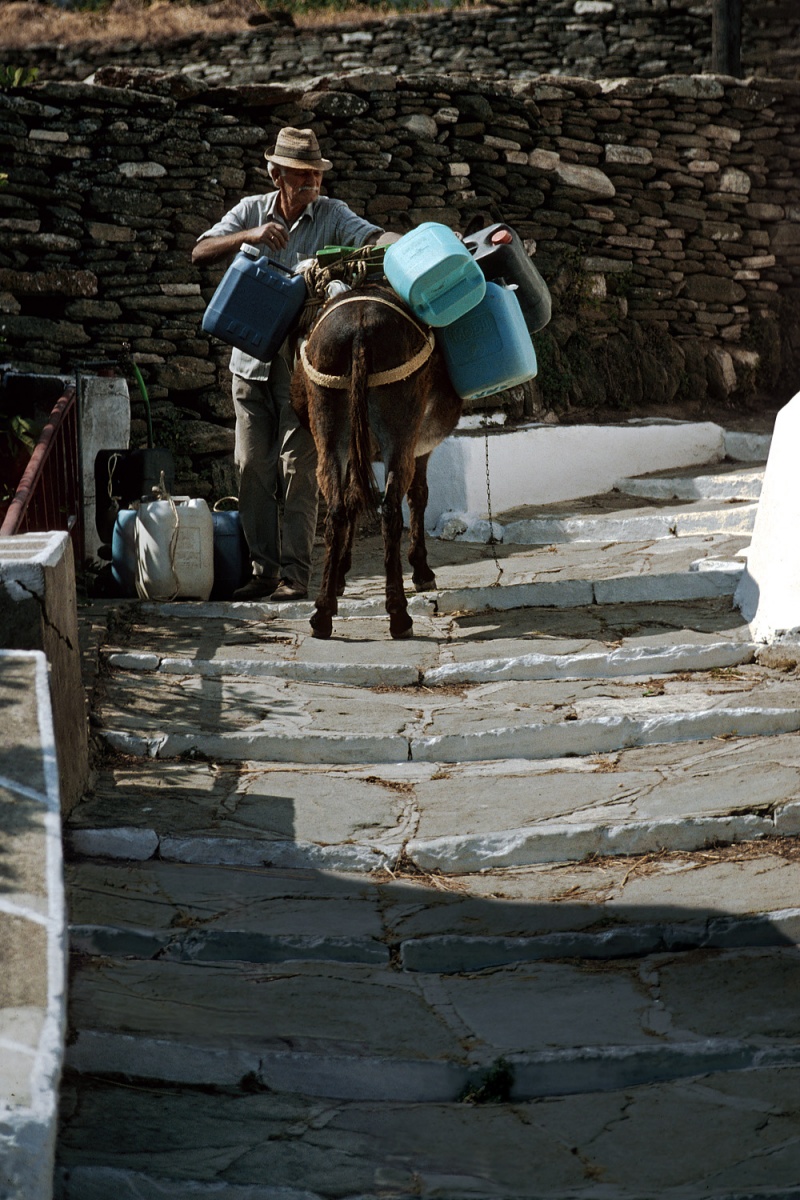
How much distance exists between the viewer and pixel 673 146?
32.8 ft

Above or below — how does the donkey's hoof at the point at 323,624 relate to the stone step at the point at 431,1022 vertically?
below

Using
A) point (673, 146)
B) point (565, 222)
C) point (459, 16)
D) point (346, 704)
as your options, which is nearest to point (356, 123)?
point (565, 222)

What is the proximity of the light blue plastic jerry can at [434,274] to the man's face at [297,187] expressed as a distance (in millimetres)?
805

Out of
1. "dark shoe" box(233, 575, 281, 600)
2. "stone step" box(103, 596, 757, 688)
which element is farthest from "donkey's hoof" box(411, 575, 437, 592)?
"dark shoe" box(233, 575, 281, 600)

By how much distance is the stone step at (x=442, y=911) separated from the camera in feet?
9.17

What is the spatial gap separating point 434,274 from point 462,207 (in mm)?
4612

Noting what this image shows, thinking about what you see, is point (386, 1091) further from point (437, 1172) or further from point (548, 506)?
point (548, 506)

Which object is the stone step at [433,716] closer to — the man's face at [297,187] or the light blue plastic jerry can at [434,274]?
the light blue plastic jerry can at [434,274]

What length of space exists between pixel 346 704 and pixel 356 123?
5448 millimetres

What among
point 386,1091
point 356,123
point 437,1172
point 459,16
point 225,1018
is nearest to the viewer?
point 437,1172

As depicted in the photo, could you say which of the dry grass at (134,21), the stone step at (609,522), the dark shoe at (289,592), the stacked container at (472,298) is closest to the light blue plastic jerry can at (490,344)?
the stacked container at (472,298)

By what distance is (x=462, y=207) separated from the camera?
902 cm

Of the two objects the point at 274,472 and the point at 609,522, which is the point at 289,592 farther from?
the point at 609,522

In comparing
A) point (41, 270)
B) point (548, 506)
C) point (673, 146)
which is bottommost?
point (548, 506)
